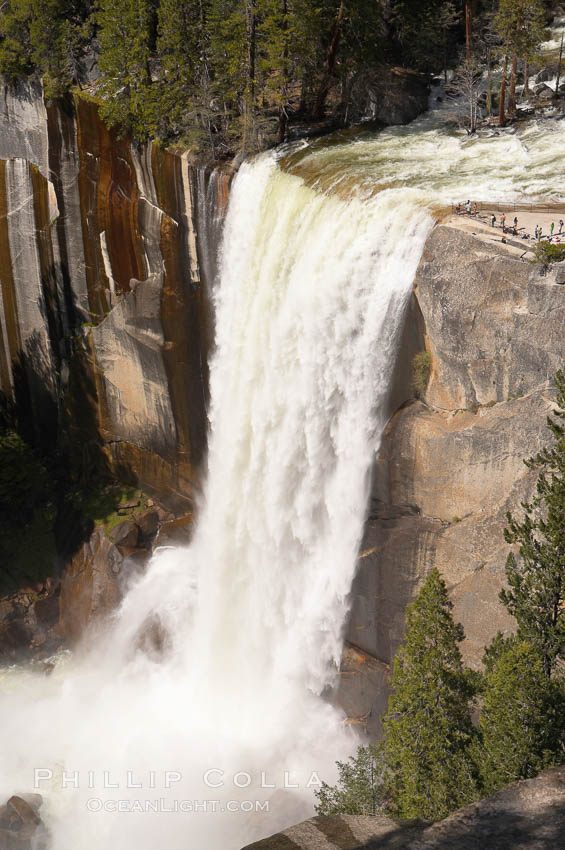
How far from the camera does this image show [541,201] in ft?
74.4

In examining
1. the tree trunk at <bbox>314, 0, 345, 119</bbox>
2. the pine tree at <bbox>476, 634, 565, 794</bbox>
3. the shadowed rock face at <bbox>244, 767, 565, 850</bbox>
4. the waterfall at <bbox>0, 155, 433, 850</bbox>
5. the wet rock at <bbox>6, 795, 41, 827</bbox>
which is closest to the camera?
the shadowed rock face at <bbox>244, 767, 565, 850</bbox>

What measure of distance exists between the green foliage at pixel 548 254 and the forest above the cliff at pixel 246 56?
1329 cm

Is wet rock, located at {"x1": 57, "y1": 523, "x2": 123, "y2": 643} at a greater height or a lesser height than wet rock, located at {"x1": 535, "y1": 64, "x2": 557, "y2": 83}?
lesser

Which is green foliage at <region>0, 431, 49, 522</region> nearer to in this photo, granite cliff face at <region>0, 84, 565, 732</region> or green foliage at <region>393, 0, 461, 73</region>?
granite cliff face at <region>0, 84, 565, 732</region>

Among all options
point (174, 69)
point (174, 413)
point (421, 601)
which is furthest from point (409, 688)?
point (174, 69)

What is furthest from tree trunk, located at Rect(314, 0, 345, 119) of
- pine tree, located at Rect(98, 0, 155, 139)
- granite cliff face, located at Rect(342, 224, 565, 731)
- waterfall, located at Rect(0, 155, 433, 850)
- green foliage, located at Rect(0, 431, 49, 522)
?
green foliage, located at Rect(0, 431, 49, 522)

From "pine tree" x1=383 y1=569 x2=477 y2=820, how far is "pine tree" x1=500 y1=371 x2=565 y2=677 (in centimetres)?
161

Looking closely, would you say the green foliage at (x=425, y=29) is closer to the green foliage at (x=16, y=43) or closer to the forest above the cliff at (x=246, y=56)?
the forest above the cliff at (x=246, y=56)

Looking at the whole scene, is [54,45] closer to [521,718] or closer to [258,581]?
[258,581]

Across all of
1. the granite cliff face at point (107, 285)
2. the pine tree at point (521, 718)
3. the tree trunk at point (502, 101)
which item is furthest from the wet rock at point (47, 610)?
the tree trunk at point (502, 101)

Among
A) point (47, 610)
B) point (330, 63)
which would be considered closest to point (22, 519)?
point (47, 610)

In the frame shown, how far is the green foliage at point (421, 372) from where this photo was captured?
69.7 ft

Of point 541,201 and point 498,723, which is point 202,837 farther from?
point 541,201

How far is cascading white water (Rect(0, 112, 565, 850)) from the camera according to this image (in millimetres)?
22891
